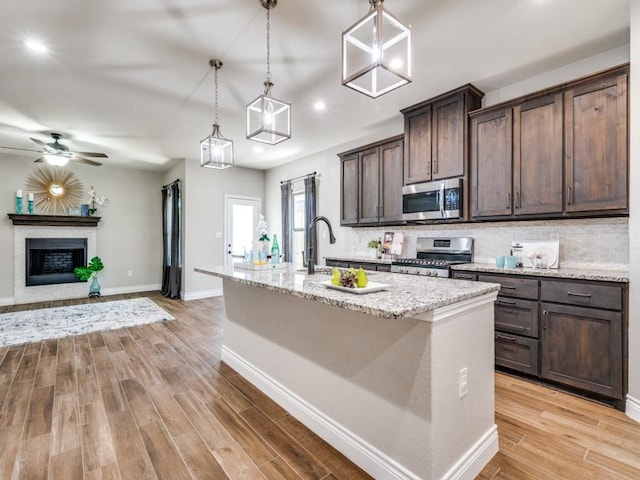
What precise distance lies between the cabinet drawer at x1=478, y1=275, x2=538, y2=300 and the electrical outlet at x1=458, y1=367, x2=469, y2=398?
145 centimetres

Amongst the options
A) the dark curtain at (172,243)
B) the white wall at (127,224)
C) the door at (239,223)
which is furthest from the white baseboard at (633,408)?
the white wall at (127,224)

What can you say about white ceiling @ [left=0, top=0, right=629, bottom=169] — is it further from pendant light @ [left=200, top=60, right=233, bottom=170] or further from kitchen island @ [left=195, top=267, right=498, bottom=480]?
kitchen island @ [left=195, top=267, right=498, bottom=480]

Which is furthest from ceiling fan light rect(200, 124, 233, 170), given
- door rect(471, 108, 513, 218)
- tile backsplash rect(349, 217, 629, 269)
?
tile backsplash rect(349, 217, 629, 269)

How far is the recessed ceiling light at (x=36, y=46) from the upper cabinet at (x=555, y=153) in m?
3.83

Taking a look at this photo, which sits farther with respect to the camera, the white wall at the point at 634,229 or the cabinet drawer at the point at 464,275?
the cabinet drawer at the point at 464,275

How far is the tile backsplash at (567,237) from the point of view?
2.65 metres

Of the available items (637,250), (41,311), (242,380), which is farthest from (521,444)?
(41,311)

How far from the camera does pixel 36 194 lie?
6.07 metres

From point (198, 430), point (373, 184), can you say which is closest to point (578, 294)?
point (373, 184)

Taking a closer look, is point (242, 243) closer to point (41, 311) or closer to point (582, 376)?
point (41, 311)

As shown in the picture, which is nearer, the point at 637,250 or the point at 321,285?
the point at 321,285

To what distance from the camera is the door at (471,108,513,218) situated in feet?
9.82

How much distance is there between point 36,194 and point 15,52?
452 cm

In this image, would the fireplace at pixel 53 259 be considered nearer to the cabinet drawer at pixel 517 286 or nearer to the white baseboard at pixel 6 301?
the white baseboard at pixel 6 301
